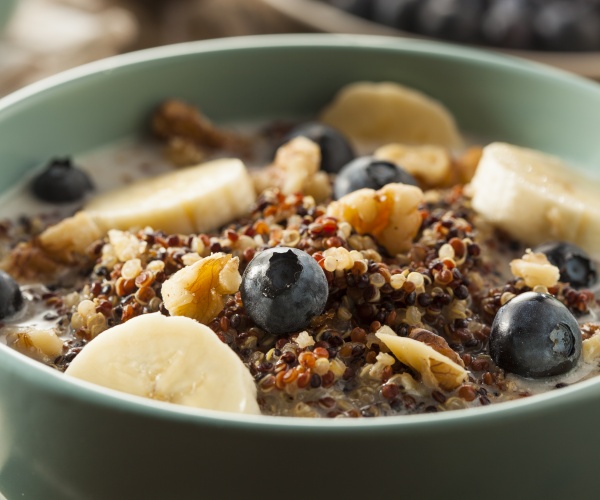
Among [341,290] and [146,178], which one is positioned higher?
[341,290]

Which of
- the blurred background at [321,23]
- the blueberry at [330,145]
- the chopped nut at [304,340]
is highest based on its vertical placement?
the chopped nut at [304,340]

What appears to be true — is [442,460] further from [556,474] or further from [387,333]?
[387,333]

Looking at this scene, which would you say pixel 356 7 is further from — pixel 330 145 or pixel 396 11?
pixel 330 145

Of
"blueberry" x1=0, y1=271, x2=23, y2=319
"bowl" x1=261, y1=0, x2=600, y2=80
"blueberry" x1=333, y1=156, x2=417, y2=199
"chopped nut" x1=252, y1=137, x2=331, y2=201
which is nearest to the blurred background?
"bowl" x1=261, y1=0, x2=600, y2=80

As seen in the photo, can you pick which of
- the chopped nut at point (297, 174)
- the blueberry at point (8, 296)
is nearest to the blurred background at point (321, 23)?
the chopped nut at point (297, 174)

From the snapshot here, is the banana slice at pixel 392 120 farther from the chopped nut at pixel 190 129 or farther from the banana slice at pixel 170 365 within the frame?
the banana slice at pixel 170 365

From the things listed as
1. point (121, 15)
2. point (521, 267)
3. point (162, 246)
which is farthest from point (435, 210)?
point (121, 15)

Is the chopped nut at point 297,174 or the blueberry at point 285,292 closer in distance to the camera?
the blueberry at point 285,292
